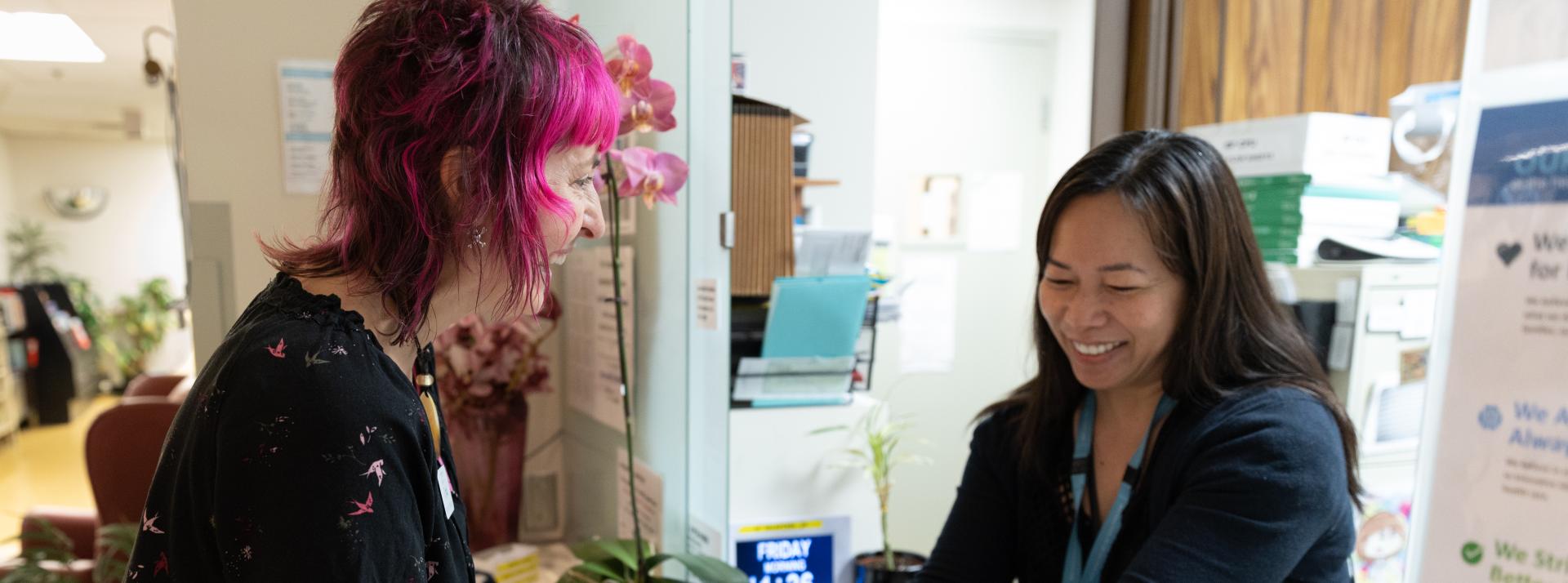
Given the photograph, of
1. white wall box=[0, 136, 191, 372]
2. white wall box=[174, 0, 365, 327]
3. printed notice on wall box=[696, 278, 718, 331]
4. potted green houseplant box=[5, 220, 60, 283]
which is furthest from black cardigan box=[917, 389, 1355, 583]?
potted green houseplant box=[5, 220, 60, 283]

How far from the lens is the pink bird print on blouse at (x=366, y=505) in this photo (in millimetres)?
613

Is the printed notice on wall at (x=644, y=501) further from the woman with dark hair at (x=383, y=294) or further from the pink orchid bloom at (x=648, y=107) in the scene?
the woman with dark hair at (x=383, y=294)

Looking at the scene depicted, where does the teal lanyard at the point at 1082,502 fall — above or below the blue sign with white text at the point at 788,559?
above

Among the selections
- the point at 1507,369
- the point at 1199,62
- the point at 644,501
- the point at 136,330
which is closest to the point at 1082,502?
the point at 1507,369

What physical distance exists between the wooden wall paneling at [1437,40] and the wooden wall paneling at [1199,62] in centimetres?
36

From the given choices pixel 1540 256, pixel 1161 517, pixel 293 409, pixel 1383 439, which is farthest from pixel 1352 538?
pixel 293 409

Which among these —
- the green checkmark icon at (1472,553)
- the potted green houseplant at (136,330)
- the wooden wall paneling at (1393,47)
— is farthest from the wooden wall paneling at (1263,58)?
the potted green houseplant at (136,330)

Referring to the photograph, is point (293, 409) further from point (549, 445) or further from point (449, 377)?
point (549, 445)

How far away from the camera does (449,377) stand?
71.0 inches

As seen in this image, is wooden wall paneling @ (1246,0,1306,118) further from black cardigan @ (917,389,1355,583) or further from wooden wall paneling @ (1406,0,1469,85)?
black cardigan @ (917,389,1355,583)

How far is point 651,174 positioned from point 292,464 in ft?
2.63

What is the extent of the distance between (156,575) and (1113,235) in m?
1.06

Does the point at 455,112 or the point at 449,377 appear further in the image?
the point at 449,377

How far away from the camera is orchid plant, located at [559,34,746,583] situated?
1.27 meters
